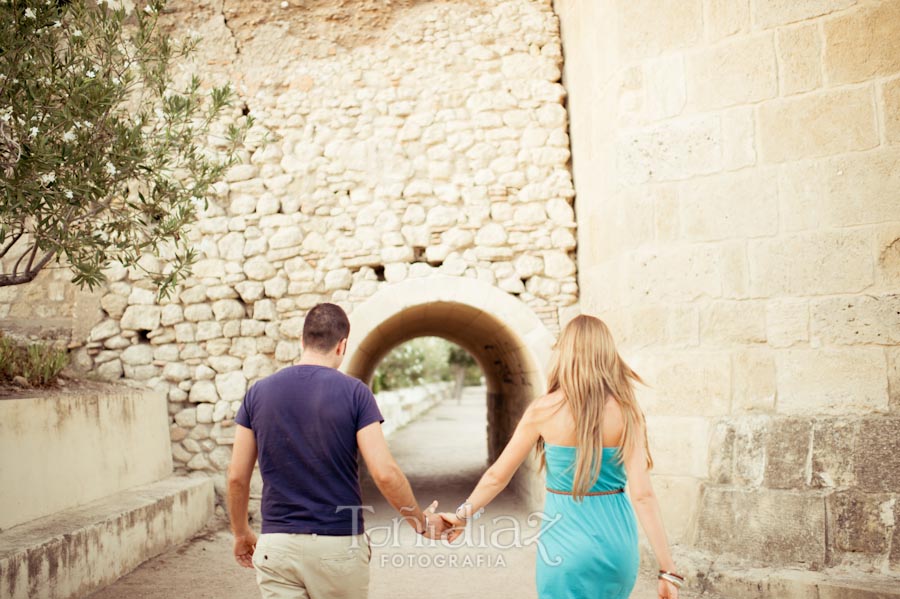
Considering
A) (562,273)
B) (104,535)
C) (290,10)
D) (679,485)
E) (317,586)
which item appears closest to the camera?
(317,586)

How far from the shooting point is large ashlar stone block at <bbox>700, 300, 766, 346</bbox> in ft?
17.3

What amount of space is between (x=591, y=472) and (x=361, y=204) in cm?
483

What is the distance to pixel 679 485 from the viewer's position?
5.38m

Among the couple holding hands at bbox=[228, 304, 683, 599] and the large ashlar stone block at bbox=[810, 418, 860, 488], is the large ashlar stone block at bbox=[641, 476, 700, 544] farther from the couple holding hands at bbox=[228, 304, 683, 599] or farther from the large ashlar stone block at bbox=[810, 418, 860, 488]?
the couple holding hands at bbox=[228, 304, 683, 599]

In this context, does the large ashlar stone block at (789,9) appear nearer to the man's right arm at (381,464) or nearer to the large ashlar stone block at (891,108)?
the large ashlar stone block at (891,108)

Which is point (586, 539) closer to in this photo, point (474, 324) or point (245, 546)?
point (245, 546)

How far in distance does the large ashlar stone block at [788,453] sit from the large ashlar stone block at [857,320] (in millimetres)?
629

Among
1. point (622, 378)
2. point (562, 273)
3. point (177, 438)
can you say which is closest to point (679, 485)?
point (562, 273)

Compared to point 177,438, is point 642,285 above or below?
above

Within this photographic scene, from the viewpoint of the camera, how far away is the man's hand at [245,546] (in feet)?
9.53

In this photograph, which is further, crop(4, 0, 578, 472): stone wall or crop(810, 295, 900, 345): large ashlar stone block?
crop(4, 0, 578, 472): stone wall

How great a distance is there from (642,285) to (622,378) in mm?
3073

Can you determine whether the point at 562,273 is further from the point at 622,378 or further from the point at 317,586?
the point at 317,586

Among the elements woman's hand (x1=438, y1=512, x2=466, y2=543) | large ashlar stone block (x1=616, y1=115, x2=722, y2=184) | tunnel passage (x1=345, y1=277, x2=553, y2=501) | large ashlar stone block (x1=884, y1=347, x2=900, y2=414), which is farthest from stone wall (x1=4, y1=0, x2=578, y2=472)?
woman's hand (x1=438, y1=512, x2=466, y2=543)
